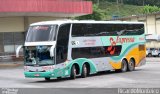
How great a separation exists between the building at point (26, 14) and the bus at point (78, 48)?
16.8 meters

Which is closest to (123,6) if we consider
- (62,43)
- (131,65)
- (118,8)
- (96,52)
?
(118,8)

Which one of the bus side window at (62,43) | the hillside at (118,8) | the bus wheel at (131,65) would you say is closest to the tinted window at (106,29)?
the bus side window at (62,43)

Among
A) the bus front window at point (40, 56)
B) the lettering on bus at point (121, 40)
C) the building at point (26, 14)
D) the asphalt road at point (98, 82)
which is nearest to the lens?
the asphalt road at point (98, 82)

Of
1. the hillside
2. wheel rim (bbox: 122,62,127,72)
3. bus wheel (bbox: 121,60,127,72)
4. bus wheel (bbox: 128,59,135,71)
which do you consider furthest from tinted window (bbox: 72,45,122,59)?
the hillside

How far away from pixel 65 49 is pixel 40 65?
157 cm

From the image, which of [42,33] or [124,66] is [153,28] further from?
[42,33]

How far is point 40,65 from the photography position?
24203 mm

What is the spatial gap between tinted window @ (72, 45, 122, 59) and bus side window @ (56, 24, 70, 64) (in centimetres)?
83

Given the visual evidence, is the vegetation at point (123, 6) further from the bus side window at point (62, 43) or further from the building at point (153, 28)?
the bus side window at point (62, 43)

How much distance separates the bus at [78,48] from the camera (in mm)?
24172

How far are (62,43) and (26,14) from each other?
81.2 ft

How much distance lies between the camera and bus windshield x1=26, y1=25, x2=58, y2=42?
2433 cm

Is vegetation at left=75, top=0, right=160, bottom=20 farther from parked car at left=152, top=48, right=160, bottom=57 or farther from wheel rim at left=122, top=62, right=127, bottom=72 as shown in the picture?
wheel rim at left=122, top=62, right=127, bottom=72

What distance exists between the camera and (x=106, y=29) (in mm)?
28609
